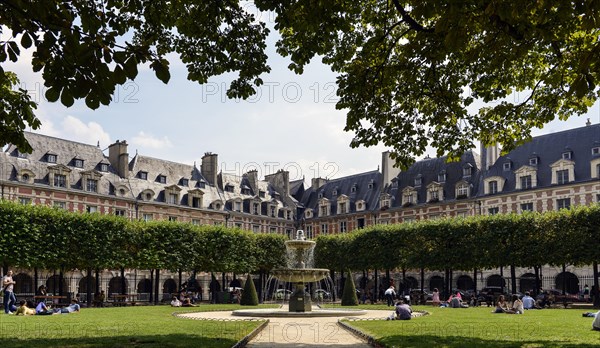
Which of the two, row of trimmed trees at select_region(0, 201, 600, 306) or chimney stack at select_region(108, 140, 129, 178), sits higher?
chimney stack at select_region(108, 140, 129, 178)

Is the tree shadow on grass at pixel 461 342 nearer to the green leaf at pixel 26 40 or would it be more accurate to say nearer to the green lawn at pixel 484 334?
the green lawn at pixel 484 334

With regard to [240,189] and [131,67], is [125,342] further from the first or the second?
[240,189]

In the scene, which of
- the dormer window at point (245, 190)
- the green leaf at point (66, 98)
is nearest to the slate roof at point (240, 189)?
the dormer window at point (245, 190)

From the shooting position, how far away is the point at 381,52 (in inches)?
563

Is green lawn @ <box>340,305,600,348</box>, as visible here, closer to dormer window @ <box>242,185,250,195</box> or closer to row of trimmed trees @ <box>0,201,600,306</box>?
row of trimmed trees @ <box>0,201,600,306</box>

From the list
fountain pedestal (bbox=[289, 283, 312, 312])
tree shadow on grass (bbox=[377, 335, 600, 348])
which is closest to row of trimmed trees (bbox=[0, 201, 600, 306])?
fountain pedestal (bbox=[289, 283, 312, 312])

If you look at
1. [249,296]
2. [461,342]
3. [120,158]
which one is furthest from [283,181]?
[461,342]

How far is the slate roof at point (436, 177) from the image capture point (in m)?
54.8

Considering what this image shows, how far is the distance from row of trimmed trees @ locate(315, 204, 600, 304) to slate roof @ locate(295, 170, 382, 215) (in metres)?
16.2

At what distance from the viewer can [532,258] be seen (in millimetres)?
35750

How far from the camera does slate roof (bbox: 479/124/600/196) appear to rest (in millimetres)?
46688

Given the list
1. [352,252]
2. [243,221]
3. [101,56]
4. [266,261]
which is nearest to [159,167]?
[243,221]

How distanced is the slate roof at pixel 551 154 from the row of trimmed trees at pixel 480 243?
11550mm

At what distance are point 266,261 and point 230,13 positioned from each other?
116 feet
